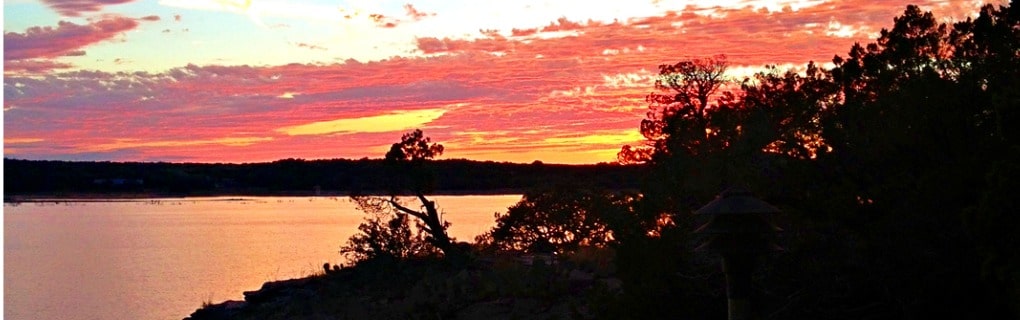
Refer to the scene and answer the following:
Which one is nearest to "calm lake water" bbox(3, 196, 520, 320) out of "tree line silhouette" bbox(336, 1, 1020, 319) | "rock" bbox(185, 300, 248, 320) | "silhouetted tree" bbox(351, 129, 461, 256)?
"rock" bbox(185, 300, 248, 320)

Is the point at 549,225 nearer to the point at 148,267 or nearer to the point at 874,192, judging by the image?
the point at 874,192

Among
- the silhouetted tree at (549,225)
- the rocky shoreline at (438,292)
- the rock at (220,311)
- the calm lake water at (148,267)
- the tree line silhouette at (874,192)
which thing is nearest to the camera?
the tree line silhouette at (874,192)

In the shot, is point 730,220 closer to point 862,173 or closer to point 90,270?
point 862,173

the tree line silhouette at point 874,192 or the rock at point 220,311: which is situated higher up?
the tree line silhouette at point 874,192

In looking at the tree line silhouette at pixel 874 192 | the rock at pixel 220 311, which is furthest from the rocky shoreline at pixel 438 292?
the tree line silhouette at pixel 874 192

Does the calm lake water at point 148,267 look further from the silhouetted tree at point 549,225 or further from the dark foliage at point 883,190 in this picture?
the dark foliage at point 883,190

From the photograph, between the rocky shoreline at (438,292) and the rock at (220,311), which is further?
the rock at (220,311)

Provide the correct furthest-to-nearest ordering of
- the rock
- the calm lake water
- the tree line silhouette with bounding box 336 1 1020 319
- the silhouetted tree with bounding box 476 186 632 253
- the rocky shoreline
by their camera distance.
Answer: the calm lake water → the rock → the silhouetted tree with bounding box 476 186 632 253 → the rocky shoreline → the tree line silhouette with bounding box 336 1 1020 319

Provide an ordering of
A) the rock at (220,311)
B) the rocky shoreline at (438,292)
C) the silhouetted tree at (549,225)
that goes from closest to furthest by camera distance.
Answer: the rocky shoreline at (438,292), the silhouetted tree at (549,225), the rock at (220,311)

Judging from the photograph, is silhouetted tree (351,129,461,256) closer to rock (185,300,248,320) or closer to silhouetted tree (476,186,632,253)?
silhouetted tree (476,186,632,253)

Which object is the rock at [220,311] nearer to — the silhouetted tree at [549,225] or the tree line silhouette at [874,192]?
the silhouetted tree at [549,225]

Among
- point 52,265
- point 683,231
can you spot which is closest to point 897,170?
point 683,231

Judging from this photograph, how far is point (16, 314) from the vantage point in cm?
4219

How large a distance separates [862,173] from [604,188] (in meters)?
18.8
